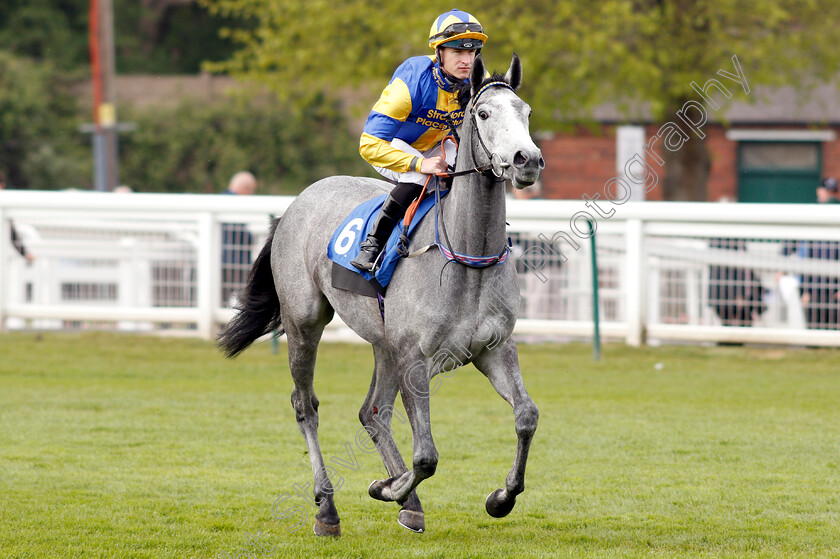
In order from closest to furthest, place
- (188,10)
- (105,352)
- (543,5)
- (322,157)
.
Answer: (105,352) → (543,5) → (322,157) → (188,10)

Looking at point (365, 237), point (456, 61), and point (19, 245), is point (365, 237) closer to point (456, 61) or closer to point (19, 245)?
point (456, 61)

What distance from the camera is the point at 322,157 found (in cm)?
2767

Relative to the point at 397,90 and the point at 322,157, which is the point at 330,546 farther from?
the point at 322,157

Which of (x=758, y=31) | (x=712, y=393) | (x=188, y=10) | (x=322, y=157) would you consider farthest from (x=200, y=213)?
(x=188, y=10)

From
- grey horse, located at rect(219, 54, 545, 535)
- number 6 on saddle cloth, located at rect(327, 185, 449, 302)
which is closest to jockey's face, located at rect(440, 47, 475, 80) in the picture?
grey horse, located at rect(219, 54, 545, 535)

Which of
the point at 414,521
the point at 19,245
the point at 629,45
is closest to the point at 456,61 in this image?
the point at 414,521

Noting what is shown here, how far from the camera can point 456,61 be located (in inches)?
185

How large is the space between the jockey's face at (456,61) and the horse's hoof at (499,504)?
5.56 ft

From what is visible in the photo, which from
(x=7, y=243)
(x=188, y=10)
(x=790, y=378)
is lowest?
(x=790, y=378)

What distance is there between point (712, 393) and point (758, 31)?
8716 mm

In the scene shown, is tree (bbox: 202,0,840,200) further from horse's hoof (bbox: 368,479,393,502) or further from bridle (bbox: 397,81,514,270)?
horse's hoof (bbox: 368,479,393,502)

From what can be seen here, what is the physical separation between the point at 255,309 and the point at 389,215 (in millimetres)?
1412

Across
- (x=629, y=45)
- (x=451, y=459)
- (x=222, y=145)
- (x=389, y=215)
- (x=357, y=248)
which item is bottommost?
(x=451, y=459)

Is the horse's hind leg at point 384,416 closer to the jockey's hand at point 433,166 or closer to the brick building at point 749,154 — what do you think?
the jockey's hand at point 433,166
